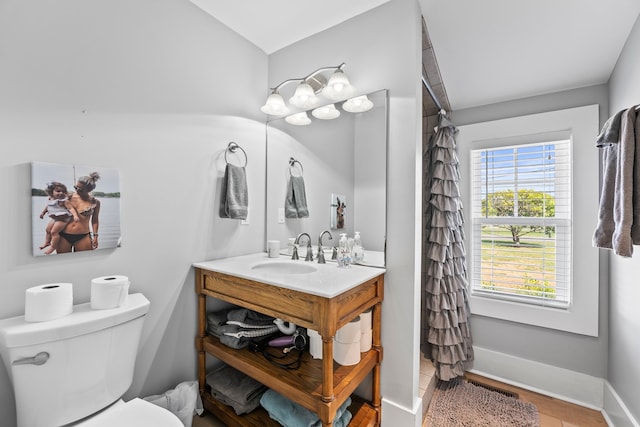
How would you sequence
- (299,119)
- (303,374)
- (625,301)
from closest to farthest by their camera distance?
1. (303,374)
2. (625,301)
3. (299,119)

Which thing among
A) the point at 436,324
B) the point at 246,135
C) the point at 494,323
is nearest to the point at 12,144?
the point at 246,135

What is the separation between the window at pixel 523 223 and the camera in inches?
83.9

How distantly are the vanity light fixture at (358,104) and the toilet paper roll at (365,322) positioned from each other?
1.21 m

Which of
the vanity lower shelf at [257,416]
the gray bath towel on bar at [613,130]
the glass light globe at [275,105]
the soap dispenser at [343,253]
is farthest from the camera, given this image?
the glass light globe at [275,105]

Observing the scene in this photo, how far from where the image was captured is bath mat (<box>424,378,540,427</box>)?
1.74 metres

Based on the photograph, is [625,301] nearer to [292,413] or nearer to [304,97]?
[292,413]

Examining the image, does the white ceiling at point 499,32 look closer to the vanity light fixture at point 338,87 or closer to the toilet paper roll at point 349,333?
the vanity light fixture at point 338,87

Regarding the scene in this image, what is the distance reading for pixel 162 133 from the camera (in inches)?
61.4

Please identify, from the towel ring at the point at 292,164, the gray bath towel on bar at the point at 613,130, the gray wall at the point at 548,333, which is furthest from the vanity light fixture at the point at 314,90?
the gray wall at the point at 548,333

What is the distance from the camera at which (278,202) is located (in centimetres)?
211

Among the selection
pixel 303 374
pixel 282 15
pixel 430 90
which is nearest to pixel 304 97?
pixel 282 15

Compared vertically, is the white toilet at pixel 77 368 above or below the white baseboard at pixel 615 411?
above

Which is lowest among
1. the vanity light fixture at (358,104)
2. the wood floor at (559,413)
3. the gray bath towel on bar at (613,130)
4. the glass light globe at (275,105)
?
the wood floor at (559,413)

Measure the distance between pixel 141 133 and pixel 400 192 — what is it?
1450mm
